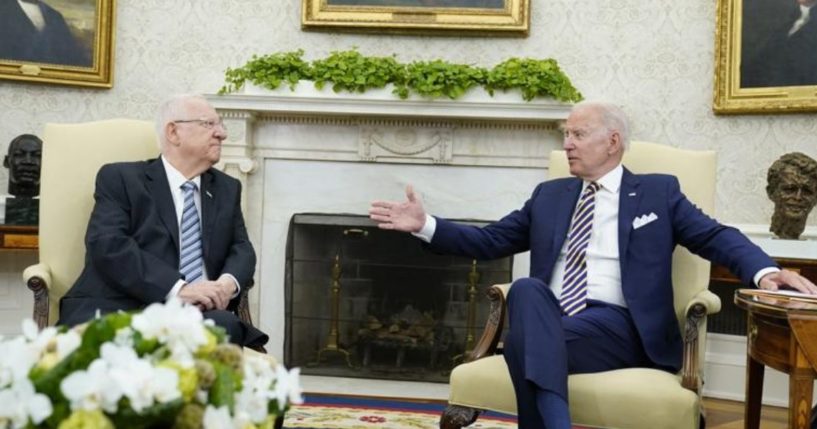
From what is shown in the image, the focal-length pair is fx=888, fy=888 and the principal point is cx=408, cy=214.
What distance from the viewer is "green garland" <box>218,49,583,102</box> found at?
5160 mm

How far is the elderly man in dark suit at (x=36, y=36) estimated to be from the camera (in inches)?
223

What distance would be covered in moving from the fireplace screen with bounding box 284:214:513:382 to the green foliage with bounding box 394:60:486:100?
90cm

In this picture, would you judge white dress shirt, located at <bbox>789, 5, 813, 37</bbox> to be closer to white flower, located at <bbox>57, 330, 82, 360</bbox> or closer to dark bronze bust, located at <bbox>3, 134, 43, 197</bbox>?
dark bronze bust, located at <bbox>3, 134, 43, 197</bbox>

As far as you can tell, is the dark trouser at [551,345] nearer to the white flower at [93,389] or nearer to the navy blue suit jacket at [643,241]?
the navy blue suit jacket at [643,241]

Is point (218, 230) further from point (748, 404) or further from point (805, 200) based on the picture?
point (805, 200)

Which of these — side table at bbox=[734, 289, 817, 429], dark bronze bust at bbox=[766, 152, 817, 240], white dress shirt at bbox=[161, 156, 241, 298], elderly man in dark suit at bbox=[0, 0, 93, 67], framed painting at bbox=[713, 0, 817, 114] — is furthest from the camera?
elderly man in dark suit at bbox=[0, 0, 93, 67]

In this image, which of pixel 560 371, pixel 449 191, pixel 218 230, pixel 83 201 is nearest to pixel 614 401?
pixel 560 371

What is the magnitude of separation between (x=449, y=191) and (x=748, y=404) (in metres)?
2.74

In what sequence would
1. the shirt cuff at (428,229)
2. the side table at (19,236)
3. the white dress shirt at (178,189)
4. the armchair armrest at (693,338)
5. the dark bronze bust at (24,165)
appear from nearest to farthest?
the armchair armrest at (693,338) → the white dress shirt at (178,189) → the shirt cuff at (428,229) → the side table at (19,236) → the dark bronze bust at (24,165)

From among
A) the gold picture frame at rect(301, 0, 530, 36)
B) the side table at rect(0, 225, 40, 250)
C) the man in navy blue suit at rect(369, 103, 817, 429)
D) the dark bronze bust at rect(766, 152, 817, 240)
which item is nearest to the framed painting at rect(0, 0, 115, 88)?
the side table at rect(0, 225, 40, 250)

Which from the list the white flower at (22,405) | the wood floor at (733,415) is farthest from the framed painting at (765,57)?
the white flower at (22,405)

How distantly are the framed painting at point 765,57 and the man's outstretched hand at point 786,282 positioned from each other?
2.55m

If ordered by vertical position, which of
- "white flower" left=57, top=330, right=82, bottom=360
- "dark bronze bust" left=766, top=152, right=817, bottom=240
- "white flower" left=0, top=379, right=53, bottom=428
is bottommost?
"white flower" left=0, top=379, right=53, bottom=428

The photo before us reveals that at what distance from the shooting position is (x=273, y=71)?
5.34m
